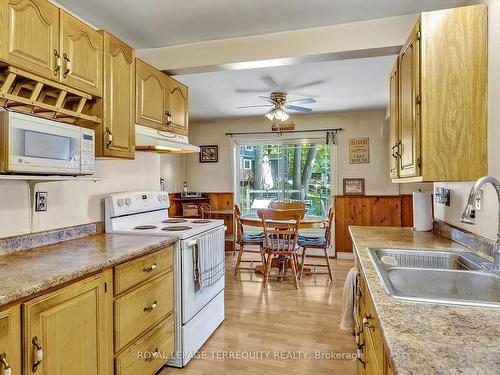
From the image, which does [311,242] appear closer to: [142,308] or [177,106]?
[177,106]

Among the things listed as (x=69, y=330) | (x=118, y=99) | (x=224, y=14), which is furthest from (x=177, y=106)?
(x=69, y=330)

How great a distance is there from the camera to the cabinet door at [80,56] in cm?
171

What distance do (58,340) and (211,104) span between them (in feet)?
12.5

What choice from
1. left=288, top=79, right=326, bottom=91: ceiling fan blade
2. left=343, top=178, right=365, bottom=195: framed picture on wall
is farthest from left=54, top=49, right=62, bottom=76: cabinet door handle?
left=343, top=178, right=365, bottom=195: framed picture on wall

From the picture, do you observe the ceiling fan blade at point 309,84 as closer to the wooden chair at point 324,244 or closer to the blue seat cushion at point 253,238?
the wooden chair at point 324,244

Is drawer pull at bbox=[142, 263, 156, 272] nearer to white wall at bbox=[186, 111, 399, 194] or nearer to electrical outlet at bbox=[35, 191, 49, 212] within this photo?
electrical outlet at bbox=[35, 191, 49, 212]

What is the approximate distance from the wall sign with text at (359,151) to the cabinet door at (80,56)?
163 inches

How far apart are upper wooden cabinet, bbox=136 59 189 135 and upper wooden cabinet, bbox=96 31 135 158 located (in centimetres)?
10

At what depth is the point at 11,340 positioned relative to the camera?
1094 mm

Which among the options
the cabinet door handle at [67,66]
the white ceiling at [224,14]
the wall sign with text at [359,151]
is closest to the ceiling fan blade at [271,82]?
the white ceiling at [224,14]

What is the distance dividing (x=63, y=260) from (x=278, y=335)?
5.67ft

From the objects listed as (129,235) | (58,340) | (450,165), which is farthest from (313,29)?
(58,340)

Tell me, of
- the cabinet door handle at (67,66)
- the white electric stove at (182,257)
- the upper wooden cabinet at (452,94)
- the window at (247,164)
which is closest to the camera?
the upper wooden cabinet at (452,94)

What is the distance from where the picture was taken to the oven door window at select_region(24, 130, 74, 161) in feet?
4.71
